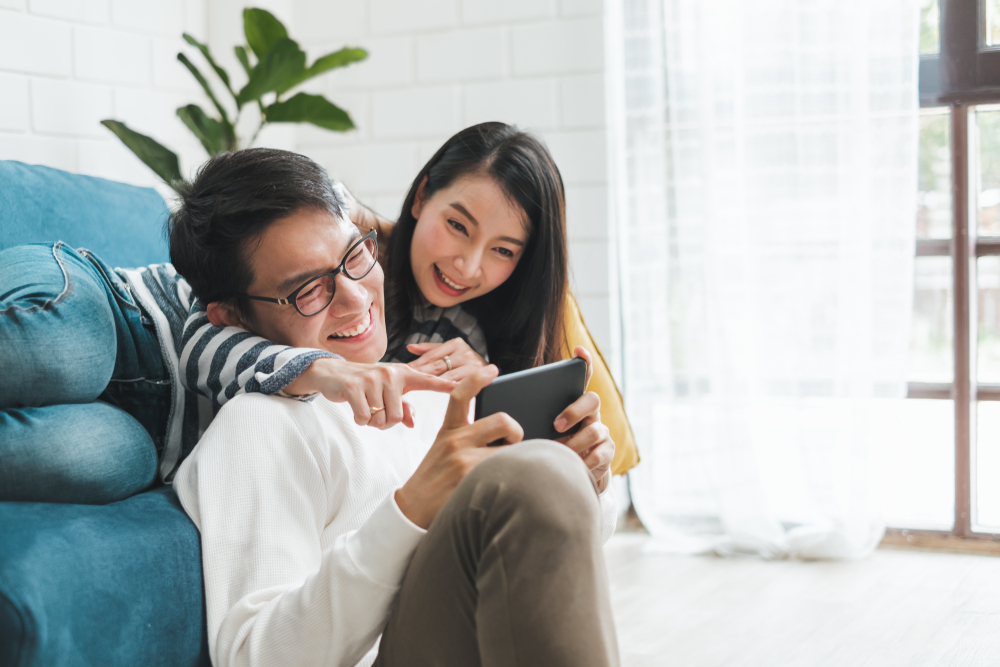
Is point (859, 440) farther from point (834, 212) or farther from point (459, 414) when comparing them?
point (459, 414)

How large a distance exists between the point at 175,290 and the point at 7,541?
1.96 ft

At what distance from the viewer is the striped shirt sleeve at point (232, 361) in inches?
40.2

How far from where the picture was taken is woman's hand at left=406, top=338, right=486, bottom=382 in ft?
4.32

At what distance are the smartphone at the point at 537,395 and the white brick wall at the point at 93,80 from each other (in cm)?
160

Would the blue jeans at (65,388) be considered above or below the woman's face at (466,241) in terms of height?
below

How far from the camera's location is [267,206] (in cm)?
112

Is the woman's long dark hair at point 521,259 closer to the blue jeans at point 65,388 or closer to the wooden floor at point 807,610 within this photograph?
the blue jeans at point 65,388

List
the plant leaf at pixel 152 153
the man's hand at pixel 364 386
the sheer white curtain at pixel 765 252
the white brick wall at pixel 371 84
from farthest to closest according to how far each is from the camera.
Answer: the sheer white curtain at pixel 765 252 < the white brick wall at pixel 371 84 < the plant leaf at pixel 152 153 < the man's hand at pixel 364 386

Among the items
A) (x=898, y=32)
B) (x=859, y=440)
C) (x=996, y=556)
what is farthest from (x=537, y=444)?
(x=996, y=556)

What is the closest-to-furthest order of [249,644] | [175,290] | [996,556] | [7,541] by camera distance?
[7,541]
[249,644]
[175,290]
[996,556]

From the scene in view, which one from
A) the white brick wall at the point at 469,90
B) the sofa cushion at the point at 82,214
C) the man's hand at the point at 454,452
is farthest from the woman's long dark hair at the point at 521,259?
the white brick wall at the point at 469,90

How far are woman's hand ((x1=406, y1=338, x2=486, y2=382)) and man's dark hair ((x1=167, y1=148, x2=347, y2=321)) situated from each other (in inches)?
10.8

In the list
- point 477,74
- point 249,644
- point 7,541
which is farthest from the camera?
point 477,74

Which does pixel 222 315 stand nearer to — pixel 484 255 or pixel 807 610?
pixel 484 255
